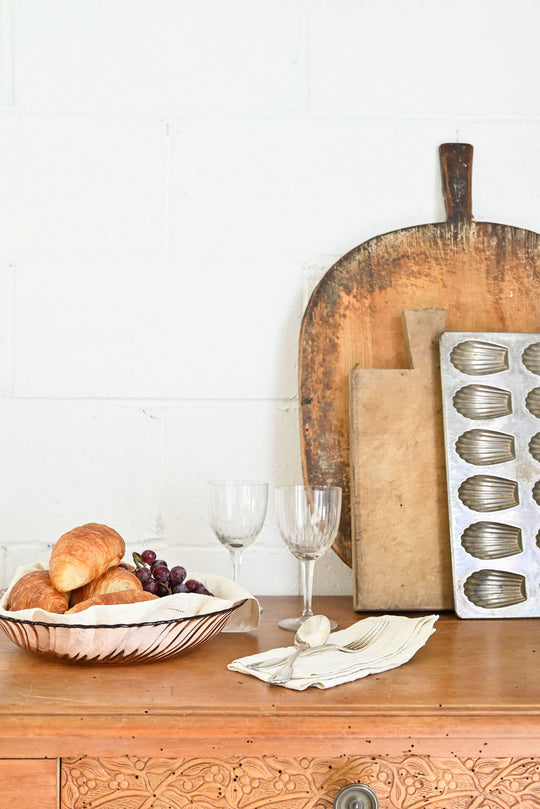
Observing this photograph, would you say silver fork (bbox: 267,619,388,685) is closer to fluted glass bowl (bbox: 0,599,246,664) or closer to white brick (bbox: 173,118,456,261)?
fluted glass bowl (bbox: 0,599,246,664)

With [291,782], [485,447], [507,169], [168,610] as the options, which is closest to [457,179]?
[507,169]

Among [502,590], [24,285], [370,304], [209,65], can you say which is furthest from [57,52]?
[502,590]

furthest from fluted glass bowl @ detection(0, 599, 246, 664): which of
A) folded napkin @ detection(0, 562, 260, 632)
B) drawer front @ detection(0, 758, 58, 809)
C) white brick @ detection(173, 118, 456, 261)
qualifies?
white brick @ detection(173, 118, 456, 261)

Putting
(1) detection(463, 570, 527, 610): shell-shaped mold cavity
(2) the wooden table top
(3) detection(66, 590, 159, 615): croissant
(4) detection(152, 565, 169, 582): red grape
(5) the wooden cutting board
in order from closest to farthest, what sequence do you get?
(2) the wooden table top < (3) detection(66, 590, 159, 615): croissant < (4) detection(152, 565, 169, 582): red grape < (1) detection(463, 570, 527, 610): shell-shaped mold cavity < (5) the wooden cutting board

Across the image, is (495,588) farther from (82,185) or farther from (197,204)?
(82,185)

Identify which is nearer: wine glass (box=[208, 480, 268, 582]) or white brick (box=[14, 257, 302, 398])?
wine glass (box=[208, 480, 268, 582])

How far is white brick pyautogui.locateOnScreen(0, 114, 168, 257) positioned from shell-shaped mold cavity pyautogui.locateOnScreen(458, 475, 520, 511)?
59cm

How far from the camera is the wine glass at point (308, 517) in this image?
898 mm

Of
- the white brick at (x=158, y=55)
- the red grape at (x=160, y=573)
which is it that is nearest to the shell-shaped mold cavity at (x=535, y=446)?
the red grape at (x=160, y=573)

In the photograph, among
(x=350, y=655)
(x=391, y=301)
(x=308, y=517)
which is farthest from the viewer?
(x=391, y=301)

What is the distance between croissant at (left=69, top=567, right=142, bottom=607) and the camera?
836mm

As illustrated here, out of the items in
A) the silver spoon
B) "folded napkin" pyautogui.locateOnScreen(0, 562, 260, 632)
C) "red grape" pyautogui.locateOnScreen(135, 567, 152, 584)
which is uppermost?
"red grape" pyautogui.locateOnScreen(135, 567, 152, 584)

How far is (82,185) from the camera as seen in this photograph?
119 centimetres

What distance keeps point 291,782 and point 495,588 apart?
0.44m
